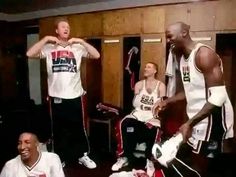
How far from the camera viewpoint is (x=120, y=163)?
130 inches

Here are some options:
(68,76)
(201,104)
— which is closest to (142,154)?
(68,76)

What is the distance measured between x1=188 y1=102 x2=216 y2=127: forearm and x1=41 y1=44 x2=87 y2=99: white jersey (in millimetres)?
1563

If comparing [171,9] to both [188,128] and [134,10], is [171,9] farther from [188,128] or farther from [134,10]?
[188,128]

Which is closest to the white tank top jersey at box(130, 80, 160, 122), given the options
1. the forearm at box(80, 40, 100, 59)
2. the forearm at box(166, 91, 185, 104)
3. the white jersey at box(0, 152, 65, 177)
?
the forearm at box(80, 40, 100, 59)

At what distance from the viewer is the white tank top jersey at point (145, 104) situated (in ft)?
11.1

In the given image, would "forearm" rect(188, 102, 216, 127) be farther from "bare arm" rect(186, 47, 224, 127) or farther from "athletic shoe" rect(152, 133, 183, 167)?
"athletic shoe" rect(152, 133, 183, 167)

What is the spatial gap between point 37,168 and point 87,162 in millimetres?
1248

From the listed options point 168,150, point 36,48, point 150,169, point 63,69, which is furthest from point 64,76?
point 168,150

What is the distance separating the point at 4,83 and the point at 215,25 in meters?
4.19

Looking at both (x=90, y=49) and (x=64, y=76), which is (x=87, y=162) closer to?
(x=64, y=76)

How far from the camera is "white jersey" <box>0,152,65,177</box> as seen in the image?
2061 millimetres

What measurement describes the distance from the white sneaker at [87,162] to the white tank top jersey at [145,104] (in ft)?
2.18

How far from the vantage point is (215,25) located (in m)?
3.47

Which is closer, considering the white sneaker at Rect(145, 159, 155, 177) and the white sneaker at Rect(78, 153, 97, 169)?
the white sneaker at Rect(145, 159, 155, 177)
